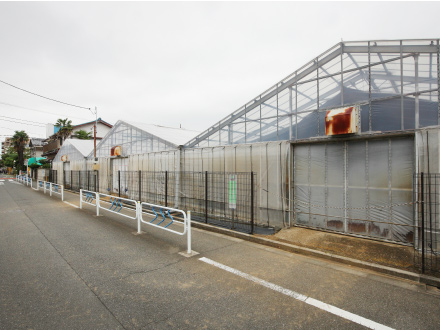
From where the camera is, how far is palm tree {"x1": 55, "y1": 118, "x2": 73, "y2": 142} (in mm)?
42550

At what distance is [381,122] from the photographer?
21.5 feet

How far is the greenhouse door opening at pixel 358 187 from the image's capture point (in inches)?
250

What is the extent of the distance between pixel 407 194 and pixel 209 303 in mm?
6114

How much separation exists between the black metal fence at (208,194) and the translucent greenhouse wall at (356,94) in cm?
197

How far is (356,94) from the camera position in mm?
7004

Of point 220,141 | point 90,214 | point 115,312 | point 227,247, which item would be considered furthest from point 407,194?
point 90,214

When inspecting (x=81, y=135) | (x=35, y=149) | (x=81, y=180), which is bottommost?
(x=81, y=180)

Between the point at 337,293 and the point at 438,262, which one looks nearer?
the point at 337,293

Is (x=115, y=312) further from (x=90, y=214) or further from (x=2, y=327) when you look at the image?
(x=90, y=214)

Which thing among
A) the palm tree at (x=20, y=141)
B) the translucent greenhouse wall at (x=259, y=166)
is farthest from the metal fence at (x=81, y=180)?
the palm tree at (x=20, y=141)

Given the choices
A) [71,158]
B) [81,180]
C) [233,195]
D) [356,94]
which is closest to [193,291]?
[233,195]

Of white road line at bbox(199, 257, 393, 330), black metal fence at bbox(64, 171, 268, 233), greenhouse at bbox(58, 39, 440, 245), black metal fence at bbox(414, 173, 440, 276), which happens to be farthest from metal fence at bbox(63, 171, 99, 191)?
black metal fence at bbox(414, 173, 440, 276)

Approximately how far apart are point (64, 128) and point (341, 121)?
48.7m

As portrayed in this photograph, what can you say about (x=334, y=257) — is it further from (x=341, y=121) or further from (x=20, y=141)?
(x=20, y=141)
